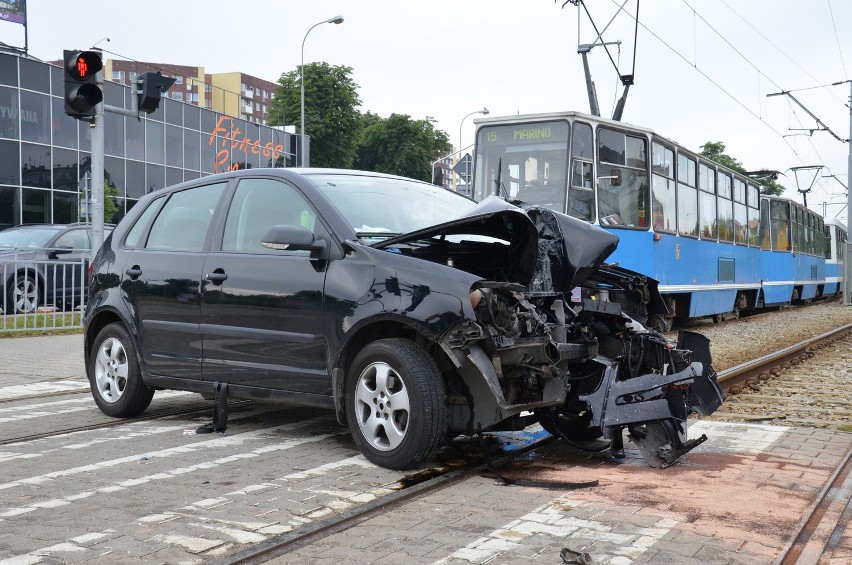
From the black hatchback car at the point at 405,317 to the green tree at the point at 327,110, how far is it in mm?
58609

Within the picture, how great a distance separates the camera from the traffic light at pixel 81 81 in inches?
417

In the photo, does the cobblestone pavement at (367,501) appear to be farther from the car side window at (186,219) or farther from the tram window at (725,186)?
the tram window at (725,186)

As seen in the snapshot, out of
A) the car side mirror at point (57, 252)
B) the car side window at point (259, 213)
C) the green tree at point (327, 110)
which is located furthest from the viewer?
the green tree at point (327, 110)

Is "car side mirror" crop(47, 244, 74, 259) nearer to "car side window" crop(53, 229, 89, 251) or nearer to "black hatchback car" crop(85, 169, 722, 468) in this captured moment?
"car side window" crop(53, 229, 89, 251)

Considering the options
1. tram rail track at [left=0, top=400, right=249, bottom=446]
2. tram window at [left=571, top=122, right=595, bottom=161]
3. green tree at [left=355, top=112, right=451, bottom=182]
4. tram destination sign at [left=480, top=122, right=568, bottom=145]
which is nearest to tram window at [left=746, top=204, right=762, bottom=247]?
tram window at [left=571, top=122, right=595, bottom=161]

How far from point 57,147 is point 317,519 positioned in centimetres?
3564

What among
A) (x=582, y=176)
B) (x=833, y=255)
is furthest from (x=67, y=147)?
(x=833, y=255)

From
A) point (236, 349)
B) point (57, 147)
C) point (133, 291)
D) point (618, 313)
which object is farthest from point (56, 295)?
point (57, 147)

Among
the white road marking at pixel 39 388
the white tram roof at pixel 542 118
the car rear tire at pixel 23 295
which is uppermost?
the white tram roof at pixel 542 118

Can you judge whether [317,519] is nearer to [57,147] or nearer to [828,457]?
[828,457]

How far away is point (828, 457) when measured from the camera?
6188 mm

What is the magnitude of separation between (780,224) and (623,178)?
14074 mm

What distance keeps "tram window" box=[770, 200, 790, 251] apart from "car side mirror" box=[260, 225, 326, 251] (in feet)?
76.8

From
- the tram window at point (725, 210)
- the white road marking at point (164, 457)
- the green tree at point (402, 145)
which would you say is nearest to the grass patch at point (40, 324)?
the white road marking at point (164, 457)
